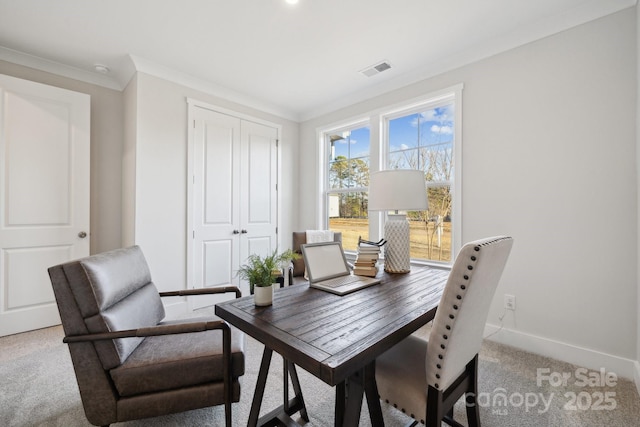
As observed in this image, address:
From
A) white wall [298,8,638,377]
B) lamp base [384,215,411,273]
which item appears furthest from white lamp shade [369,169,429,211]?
white wall [298,8,638,377]

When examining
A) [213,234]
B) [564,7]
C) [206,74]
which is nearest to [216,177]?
[213,234]

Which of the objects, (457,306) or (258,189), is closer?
(457,306)

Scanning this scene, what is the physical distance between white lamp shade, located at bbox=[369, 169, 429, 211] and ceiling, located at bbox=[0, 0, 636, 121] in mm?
1271

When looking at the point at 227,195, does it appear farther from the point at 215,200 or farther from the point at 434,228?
the point at 434,228

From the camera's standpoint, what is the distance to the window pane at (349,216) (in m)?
3.62

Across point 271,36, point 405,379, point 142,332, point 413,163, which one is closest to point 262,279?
point 142,332

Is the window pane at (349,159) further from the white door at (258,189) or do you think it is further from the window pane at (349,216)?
the white door at (258,189)

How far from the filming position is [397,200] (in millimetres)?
1782

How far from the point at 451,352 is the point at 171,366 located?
1229mm

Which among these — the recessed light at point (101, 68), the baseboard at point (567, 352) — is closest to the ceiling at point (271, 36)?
the recessed light at point (101, 68)

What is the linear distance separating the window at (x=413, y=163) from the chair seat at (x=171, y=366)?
88.3 inches

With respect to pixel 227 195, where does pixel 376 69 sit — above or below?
above

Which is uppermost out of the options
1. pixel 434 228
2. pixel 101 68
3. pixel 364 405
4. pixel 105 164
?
pixel 101 68

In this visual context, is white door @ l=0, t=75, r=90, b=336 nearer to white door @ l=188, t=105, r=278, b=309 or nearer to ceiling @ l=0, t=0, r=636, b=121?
ceiling @ l=0, t=0, r=636, b=121
